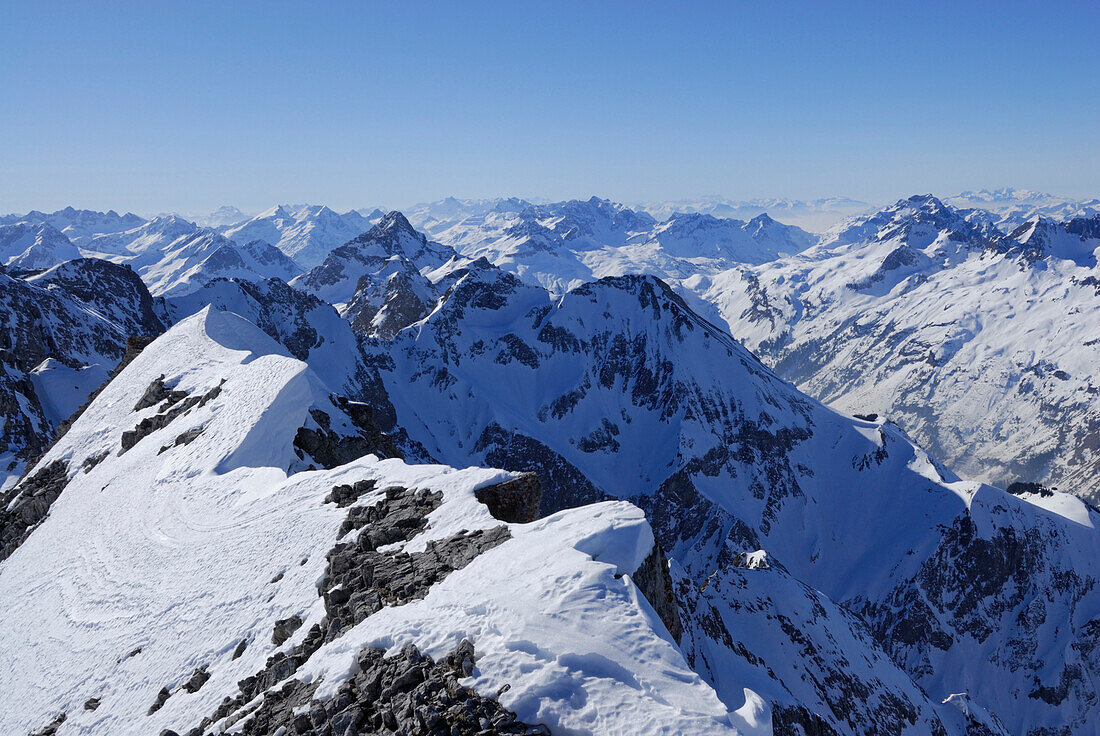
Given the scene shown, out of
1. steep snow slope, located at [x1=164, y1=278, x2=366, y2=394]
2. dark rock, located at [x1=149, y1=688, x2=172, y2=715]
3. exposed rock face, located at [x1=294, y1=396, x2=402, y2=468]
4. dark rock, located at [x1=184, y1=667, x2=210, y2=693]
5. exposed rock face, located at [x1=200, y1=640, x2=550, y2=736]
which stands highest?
exposed rock face, located at [x1=200, y1=640, x2=550, y2=736]

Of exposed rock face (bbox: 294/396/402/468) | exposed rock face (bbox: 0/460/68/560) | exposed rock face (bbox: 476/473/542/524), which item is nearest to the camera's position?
exposed rock face (bbox: 476/473/542/524)

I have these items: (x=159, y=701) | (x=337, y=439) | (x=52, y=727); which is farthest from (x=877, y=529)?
(x=52, y=727)

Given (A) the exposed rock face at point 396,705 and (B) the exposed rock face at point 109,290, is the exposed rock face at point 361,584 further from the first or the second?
(B) the exposed rock face at point 109,290

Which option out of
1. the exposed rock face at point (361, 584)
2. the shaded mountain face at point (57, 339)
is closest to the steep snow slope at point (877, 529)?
the shaded mountain face at point (57, 339)

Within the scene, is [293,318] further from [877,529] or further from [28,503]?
[877,529]

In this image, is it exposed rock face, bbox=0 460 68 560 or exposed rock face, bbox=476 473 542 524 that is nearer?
exposed rock face, bbox=476 473 542 524

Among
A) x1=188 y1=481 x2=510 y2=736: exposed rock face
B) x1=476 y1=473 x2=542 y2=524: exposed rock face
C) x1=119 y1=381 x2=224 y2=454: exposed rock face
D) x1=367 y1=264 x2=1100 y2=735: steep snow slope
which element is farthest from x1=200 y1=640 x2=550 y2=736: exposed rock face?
x1=367 y1=264 x2=1100 y2=735: steep snow slope

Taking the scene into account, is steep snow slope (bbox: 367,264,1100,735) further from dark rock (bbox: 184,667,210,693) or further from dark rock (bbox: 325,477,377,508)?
dark rock (bbox: 184,667,210,693)
